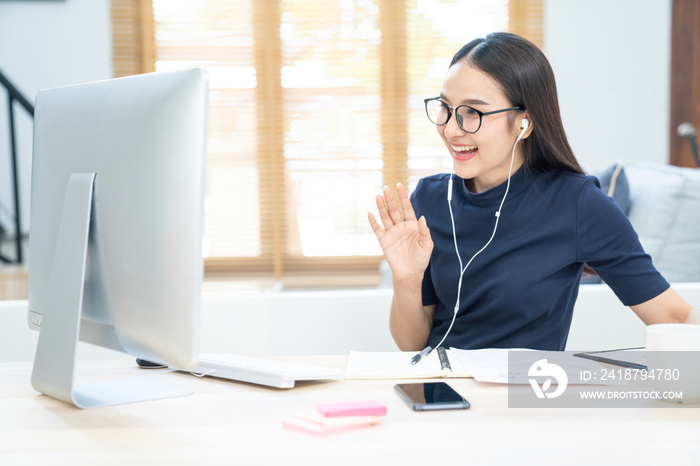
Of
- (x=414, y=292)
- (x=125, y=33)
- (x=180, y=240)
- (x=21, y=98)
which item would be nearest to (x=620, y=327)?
(x=414, y=292)

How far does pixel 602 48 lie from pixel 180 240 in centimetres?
409

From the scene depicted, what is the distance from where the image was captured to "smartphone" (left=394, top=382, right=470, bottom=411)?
2.98 feet

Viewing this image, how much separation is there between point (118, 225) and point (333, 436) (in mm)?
417

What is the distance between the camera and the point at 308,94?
432cm

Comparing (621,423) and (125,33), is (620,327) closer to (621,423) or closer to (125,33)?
(621,423)

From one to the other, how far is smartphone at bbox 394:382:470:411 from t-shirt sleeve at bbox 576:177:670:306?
58 centimetres

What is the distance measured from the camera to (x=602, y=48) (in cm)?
431

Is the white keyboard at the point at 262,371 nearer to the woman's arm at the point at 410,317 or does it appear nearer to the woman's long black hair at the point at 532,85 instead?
the woman's arm at the point at 410,317

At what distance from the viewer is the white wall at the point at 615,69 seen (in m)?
4.28

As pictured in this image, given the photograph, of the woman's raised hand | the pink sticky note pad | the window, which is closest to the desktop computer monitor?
the pink sticky note pad

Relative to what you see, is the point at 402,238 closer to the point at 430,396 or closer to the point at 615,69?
the point at 430,396

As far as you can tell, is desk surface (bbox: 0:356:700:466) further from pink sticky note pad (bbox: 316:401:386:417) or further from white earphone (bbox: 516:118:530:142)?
white earphone (bbox: 516:118:530:142)

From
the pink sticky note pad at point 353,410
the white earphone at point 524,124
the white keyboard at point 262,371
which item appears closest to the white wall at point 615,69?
the white earphone at point 524,124

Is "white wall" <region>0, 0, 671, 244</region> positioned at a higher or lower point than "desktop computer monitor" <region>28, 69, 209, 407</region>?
higher
